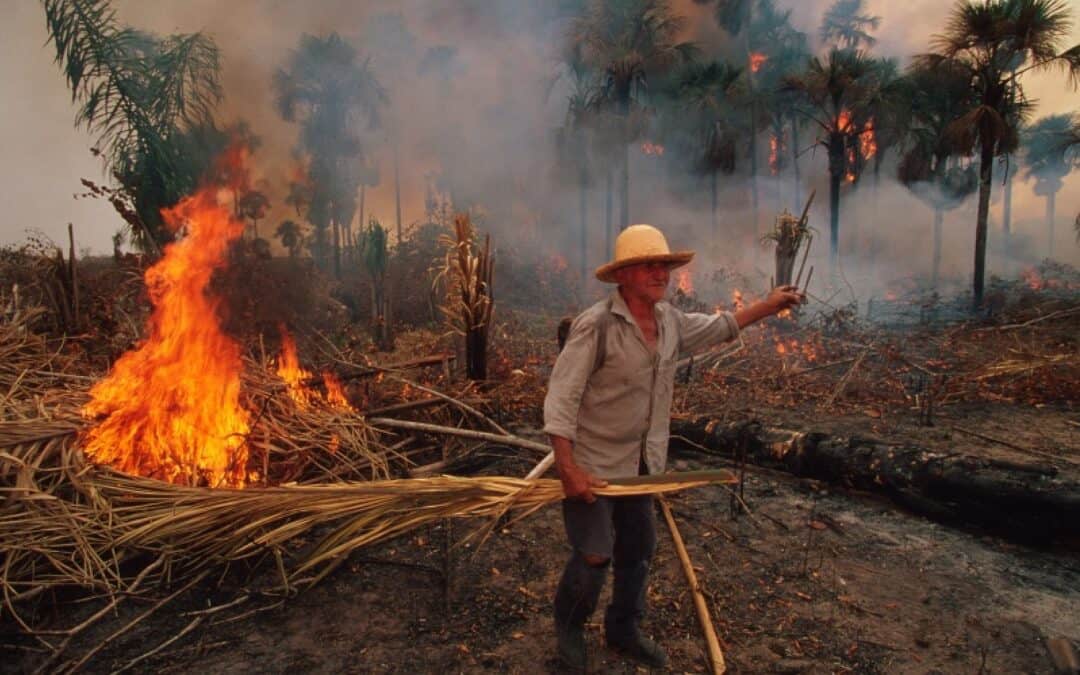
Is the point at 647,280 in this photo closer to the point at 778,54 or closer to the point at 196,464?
the point at 196,464

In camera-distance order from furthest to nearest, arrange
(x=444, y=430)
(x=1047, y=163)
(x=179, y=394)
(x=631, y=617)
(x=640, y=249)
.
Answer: (x=1047, y=163) < (x=444, y=430) < (x=179, y=394) < (x=631, y=617) < (x=640, y=249)

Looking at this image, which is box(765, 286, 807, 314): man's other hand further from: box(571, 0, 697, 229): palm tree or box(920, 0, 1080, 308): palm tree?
box(571, 0, 697, 229): palm tree

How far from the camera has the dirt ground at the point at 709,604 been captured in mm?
2828

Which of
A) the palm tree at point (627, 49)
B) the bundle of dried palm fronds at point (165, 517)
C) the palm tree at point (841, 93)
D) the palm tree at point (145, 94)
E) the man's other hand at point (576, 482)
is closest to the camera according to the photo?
the man's other hand at point (576, 482)

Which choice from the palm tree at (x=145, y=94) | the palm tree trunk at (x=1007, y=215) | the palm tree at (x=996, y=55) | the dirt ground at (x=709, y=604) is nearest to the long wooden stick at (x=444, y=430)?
the dirt ground at (x=709, y=604)

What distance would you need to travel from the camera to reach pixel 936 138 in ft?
73.2

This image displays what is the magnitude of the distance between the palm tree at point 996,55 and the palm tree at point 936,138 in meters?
0.36

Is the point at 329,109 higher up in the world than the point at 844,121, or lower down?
higher up

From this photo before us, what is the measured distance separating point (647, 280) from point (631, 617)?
1593 millimetres

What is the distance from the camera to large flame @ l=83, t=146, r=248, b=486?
416cm

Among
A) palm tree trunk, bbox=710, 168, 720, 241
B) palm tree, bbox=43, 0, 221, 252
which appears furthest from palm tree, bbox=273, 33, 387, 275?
palm tree trunk, bbox=710, 168, 720, 241

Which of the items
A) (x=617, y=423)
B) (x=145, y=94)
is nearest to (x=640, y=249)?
(x=617, y=423)

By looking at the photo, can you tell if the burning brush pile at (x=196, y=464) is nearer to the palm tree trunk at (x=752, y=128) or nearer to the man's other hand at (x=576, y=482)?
the man's other hand at (x=576, y=482)

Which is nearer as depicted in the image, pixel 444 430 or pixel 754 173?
pixel 444 430
